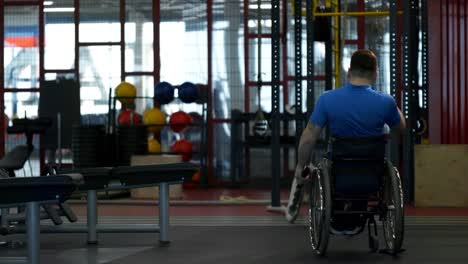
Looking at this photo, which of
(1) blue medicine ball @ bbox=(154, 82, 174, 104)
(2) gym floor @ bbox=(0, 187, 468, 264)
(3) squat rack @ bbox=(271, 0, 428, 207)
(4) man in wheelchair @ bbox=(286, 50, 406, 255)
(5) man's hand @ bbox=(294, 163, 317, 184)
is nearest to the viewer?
(4) man in wheelchair @ bbox=(286, 50, 406, 255)

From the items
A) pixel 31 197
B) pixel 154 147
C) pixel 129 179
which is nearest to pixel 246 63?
pixel 154 147

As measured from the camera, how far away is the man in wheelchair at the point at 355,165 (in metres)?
5.81

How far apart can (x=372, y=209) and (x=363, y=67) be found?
0.85 meters

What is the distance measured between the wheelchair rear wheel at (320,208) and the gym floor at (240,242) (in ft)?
0.37

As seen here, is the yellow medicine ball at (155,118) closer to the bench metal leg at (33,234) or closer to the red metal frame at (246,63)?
the red metal frame at (246,63)

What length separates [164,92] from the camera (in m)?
13.1

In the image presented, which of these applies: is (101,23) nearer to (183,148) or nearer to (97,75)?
(97,75)

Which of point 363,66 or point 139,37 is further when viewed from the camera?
point 139,37

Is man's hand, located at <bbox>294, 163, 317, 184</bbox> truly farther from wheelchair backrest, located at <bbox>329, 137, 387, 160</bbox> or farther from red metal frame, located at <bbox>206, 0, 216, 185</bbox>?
red metal frame, located at <bbox>206, 0, 216, 185</bbox>

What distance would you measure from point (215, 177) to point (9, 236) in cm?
696

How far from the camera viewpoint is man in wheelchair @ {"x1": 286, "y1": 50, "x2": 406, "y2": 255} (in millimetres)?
5809

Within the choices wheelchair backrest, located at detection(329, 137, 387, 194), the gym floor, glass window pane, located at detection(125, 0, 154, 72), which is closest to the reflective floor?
the gym floor

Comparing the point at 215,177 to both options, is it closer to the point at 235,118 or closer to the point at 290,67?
the point at 235,118

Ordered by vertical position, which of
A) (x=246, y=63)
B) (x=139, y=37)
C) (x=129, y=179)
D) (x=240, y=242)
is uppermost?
(x=139, y=37)
